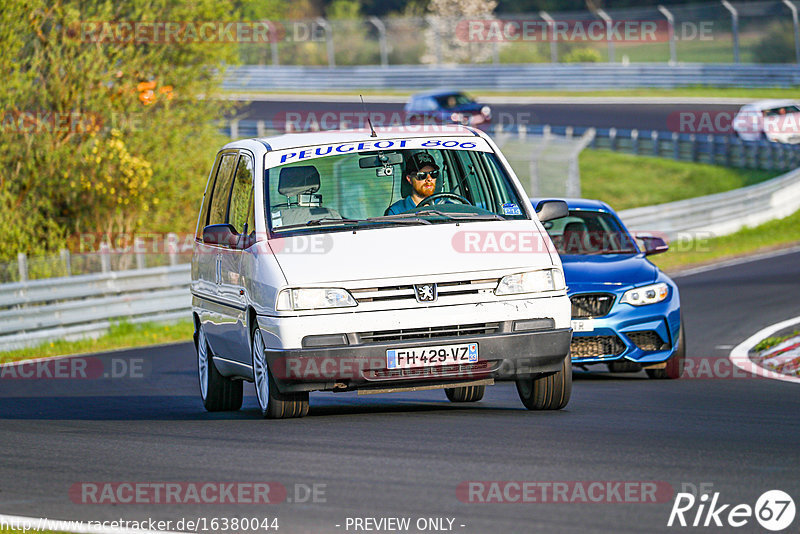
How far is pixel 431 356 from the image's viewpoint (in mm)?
8141

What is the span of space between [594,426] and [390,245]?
166 cm

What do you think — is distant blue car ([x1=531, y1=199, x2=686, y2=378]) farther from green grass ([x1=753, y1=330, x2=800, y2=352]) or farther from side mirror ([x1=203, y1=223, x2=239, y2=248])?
side mirror ([x1=203, y1=223, x2=239, y2=248])

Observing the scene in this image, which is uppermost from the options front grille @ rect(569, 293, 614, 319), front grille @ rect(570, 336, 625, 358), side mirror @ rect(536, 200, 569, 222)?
side mirror @ rect(536, 200, 569, 222)

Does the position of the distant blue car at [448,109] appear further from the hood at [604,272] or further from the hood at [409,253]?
the hood at [409,253]

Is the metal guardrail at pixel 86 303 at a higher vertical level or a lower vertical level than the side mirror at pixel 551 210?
lower

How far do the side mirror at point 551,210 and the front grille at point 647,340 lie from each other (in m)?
2.74

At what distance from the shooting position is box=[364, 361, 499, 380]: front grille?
816 cm

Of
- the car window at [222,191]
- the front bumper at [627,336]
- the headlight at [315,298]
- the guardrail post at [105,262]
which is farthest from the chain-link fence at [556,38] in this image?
the headlight at [315,298]

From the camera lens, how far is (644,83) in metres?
54.8

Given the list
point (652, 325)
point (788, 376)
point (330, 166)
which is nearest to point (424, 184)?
point (330, 166)

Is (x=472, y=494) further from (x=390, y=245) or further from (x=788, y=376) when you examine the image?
(x=788, y=376)

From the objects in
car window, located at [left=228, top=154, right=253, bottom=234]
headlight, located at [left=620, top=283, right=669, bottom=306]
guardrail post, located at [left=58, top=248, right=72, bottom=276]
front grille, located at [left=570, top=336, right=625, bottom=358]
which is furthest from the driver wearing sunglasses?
guardrail post, located at [left=58, top=248, right=72, bottom=276]

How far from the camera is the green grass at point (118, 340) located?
61.8 ft

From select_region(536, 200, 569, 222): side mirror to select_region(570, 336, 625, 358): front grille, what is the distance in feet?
8.37
